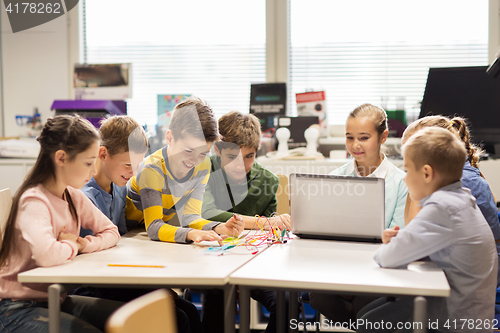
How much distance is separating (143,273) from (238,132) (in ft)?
3.20

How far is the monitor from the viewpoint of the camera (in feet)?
11.3

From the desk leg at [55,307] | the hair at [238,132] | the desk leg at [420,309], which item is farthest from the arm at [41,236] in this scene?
the desk leg at [420,309]

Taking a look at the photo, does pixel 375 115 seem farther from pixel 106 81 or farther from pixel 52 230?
pixel 106 81

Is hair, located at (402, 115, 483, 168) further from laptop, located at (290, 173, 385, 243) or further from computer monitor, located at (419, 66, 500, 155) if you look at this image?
computer monitor, located at (419, 66, 500, 155)

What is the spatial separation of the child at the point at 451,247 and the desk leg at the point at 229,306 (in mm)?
445

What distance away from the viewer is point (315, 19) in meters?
3.35

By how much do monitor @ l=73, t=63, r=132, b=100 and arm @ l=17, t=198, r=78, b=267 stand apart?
2276 millimetres

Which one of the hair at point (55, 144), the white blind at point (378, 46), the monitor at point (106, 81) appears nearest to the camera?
the hair at point (55, 144)

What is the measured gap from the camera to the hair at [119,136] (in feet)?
5.55

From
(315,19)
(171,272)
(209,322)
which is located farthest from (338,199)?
(315,19)

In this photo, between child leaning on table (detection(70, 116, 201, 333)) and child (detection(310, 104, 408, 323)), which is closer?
child leaning on table (detection(70, 116, 201, 333))

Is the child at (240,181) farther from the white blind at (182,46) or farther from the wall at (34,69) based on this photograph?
the wall at (34,69)

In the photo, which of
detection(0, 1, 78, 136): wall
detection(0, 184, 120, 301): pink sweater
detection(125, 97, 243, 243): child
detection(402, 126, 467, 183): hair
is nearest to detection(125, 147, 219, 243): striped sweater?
detection(125, 97, 243, 243): child

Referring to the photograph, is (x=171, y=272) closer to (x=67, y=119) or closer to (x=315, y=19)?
(x=67, y=119)
